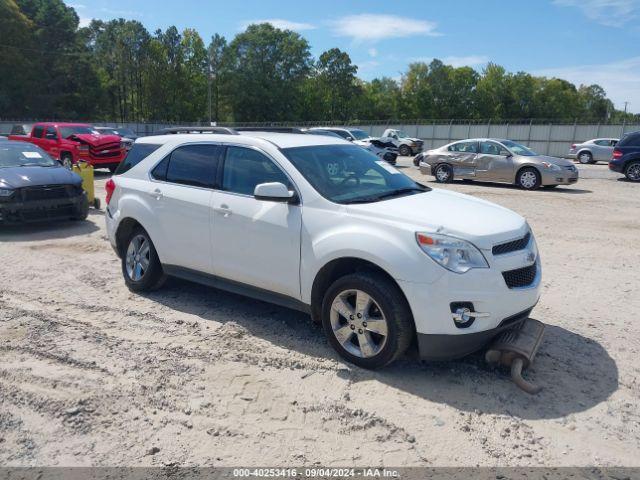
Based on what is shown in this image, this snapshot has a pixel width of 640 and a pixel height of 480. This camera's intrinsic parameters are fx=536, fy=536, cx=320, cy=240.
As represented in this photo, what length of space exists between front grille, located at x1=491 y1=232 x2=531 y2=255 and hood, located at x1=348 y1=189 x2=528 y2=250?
40 mm

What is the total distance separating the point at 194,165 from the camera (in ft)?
18.3

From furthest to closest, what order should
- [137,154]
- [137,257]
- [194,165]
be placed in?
[137,154] < [137,257] < [194,165]

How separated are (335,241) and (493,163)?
14.6 metres

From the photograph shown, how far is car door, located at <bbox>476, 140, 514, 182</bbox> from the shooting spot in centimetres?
1719

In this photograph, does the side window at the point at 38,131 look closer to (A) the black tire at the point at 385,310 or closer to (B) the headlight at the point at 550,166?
(B) the headlight at the point at 550,166

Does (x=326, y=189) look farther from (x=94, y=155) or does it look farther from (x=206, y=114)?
(x=206, y=114)

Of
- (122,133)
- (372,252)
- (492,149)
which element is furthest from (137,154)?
(122,133)

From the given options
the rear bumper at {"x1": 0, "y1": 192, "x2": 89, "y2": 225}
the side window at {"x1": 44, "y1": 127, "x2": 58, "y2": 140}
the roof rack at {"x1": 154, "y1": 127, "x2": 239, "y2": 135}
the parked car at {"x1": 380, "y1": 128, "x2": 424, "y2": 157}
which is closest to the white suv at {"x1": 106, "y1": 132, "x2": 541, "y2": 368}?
the roof rack at {"x1": 154, "y1": 127, "x2": 239, "y2": 135}

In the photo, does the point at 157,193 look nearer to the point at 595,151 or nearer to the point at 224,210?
the point at 224,210

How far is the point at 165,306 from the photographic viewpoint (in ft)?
19.0

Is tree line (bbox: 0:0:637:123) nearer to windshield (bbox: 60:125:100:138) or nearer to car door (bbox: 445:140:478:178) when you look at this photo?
windshield (bbox: 60:125:100:138)

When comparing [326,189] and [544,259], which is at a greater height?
[326,189]

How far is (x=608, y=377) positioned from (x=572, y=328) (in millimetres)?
1081

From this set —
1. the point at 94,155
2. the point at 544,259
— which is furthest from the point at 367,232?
the point at 94,155
